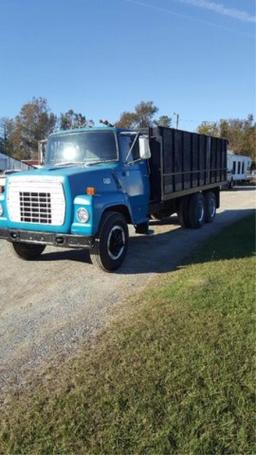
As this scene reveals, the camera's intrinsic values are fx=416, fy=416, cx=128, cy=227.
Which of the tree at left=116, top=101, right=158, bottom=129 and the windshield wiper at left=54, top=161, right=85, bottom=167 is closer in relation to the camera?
the windshield wiper at left=54, top=161, right=85, bottom=167

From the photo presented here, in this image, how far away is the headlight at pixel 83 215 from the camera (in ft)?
20.3

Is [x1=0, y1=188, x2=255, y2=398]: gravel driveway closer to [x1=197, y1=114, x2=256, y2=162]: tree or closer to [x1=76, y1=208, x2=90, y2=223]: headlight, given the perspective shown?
[x1=76, y1=208, x2=90, y2=223]: headlight

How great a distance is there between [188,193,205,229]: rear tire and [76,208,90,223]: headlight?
5575mm

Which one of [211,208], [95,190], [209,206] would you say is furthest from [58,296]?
[211,208]

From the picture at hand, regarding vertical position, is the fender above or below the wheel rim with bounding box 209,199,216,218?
above

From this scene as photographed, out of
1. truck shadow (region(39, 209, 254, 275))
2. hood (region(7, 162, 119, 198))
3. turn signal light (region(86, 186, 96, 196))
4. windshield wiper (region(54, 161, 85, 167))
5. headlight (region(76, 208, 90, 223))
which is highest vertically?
windshield wiper (region(54, 161, 85, 167))

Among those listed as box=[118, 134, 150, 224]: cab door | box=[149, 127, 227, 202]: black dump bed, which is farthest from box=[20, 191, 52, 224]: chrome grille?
box=[149, 127, 227, 202]: black dump bed

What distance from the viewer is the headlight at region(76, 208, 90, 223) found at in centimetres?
620

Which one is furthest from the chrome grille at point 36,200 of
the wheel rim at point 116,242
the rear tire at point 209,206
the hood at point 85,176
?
the rear tire at point 209,206

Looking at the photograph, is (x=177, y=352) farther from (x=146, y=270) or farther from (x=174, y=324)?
(x=146, y=270)

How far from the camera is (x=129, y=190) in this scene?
771cm

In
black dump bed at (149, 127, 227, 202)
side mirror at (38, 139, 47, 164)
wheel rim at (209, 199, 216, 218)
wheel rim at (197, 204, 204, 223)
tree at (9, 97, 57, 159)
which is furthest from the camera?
tree at (9, 97, 57, 159)

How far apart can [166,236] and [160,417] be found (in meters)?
7.44

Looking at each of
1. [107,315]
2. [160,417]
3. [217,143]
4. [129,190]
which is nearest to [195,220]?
[217,143]
